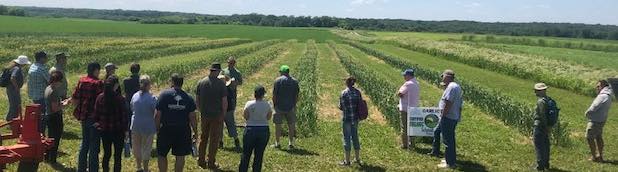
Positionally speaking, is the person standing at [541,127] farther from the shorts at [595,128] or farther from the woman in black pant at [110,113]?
the woman in black pant at [110,113]

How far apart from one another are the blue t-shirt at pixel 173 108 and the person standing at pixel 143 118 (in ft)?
0.71

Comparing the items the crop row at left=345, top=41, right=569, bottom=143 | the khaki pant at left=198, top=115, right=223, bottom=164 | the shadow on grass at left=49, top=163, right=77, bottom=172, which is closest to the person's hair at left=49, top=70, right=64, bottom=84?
the shadow on grass at left=49, top=163, right=77, bottom=172

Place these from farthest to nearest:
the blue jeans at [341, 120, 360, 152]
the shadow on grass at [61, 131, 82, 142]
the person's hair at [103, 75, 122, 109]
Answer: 1. the shadow on grass at [61, 131, 82, 142]
2. the blue jeans at [341, 120, 360, 152]
3. the person's hair at [103, 75, 122, 109]

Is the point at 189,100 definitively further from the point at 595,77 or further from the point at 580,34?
the point at 580,34

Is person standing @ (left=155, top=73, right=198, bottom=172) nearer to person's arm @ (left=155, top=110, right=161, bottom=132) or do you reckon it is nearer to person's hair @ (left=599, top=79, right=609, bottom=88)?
person's arm @ (left=155, top=110, right=161, bottom=132)

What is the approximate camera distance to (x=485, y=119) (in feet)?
59.2

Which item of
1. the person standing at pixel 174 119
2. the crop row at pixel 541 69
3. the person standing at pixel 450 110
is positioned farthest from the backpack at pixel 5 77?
the crop row at pixel 541 69

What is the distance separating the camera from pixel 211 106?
392 inches

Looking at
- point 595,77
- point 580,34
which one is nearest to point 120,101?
point 595,77

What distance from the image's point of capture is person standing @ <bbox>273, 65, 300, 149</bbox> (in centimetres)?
1164

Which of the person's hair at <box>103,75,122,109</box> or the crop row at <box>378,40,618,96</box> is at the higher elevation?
the person's hair at <box>103,75,122,109</box>

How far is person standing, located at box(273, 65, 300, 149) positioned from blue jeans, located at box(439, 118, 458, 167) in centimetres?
291

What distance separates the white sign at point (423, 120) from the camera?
39.2 feet

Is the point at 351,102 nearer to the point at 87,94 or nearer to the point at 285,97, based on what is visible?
the point at 285,97
